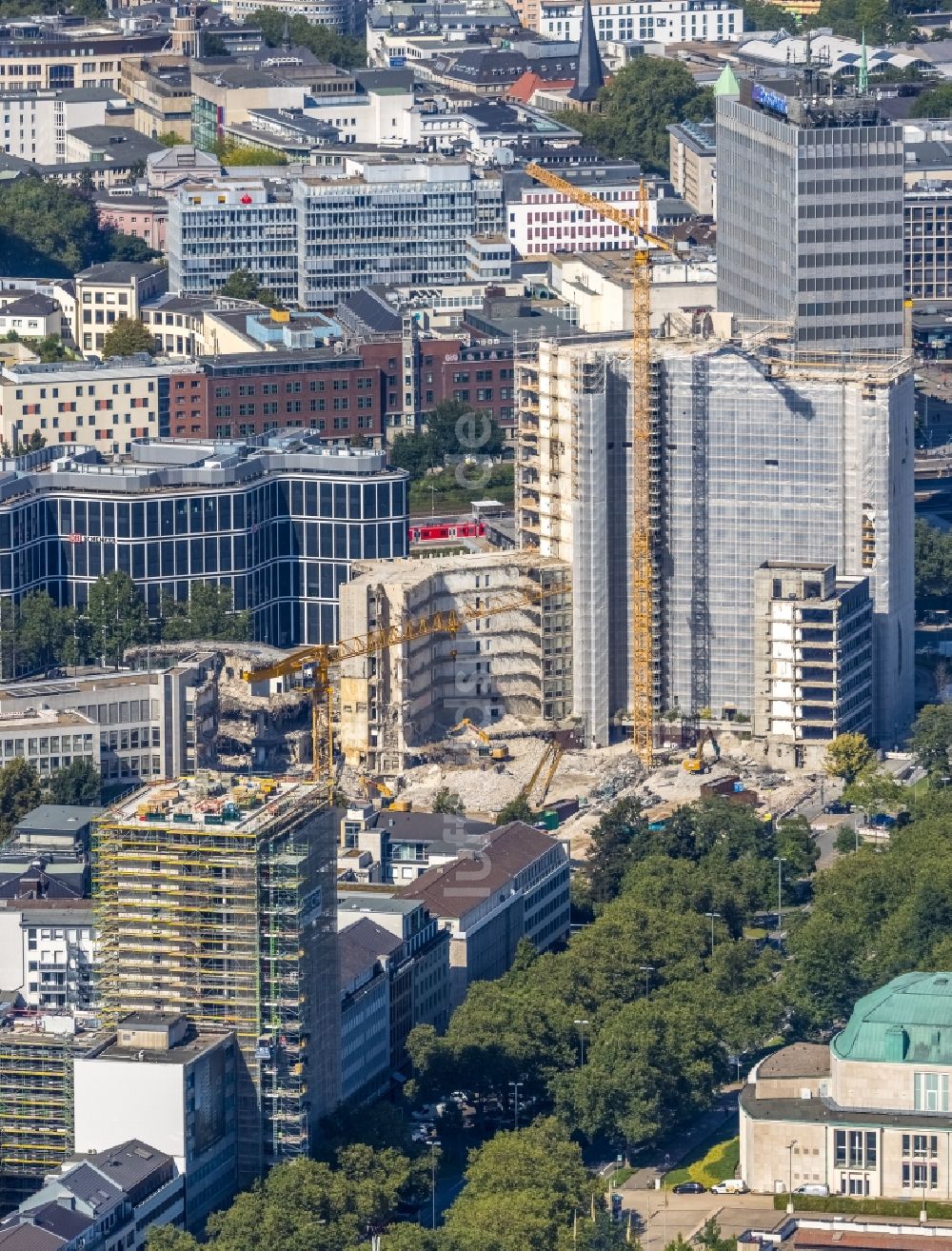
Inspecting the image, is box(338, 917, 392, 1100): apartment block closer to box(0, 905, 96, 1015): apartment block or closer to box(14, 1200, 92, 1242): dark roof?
box(0, 905, 96, 1015): apartment block

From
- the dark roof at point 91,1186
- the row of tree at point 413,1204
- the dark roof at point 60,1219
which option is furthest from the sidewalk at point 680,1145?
the dark roof at point 60,1219

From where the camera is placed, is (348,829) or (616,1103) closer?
(616,1103)

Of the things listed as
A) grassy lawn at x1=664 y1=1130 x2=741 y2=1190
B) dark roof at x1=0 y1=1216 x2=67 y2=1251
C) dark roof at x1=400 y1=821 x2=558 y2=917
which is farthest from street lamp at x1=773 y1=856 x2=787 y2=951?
dark roof at x1=0 y1=1216 x2=67 y2=1251

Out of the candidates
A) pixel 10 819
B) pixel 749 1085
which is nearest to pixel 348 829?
pixel 10 819

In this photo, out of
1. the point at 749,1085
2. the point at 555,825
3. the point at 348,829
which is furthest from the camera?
the point at 555,825

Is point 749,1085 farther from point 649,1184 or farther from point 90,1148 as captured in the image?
point 90,1148

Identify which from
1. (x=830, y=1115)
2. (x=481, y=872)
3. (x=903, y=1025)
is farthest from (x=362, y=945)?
(x=903, y=1025)

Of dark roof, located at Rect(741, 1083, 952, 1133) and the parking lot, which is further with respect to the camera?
dark roof, located at Rect(741, 1083, 952, 1133)
